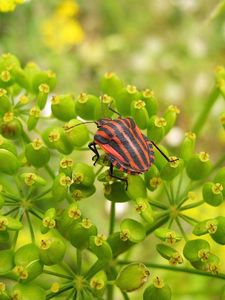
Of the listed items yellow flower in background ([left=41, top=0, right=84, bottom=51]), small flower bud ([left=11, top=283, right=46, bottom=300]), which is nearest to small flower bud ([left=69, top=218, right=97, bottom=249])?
small flower bud ([left=11, top=283, right=46, bottom=300])

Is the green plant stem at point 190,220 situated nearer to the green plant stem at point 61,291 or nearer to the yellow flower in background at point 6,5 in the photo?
the green plant stem at point 61,291

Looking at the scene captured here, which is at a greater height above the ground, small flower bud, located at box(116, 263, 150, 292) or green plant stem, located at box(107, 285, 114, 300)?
small flower bud, located at box(116, 263, 150, 292)

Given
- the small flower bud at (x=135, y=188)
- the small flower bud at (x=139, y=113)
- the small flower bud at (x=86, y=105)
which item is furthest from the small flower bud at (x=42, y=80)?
the small flower bud at (x=135, y=188)

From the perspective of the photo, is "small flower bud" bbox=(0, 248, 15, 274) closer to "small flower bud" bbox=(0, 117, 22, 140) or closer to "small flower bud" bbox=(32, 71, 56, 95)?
"small flower bud" bbox=(0, 117, 22, 140)

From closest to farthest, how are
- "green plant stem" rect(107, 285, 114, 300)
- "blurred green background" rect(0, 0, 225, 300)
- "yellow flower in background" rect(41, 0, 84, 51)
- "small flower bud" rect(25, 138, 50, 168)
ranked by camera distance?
"small flower bud" rect(25, 138, 50, 168)
"green plant stem" rect(107, 285, 114, 300)
"blurred green background" rect(0, 0, 225, 300)
"yellow flower in background" rect(41, 0, 84, 51)

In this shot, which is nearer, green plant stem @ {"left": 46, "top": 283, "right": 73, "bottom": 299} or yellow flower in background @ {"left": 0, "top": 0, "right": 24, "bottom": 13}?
green plant stem @ {"left": 46, "top": 283, "right": 73, "bottom": 299}

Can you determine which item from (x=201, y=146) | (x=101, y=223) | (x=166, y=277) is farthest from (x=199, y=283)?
(x=201, y=146)
